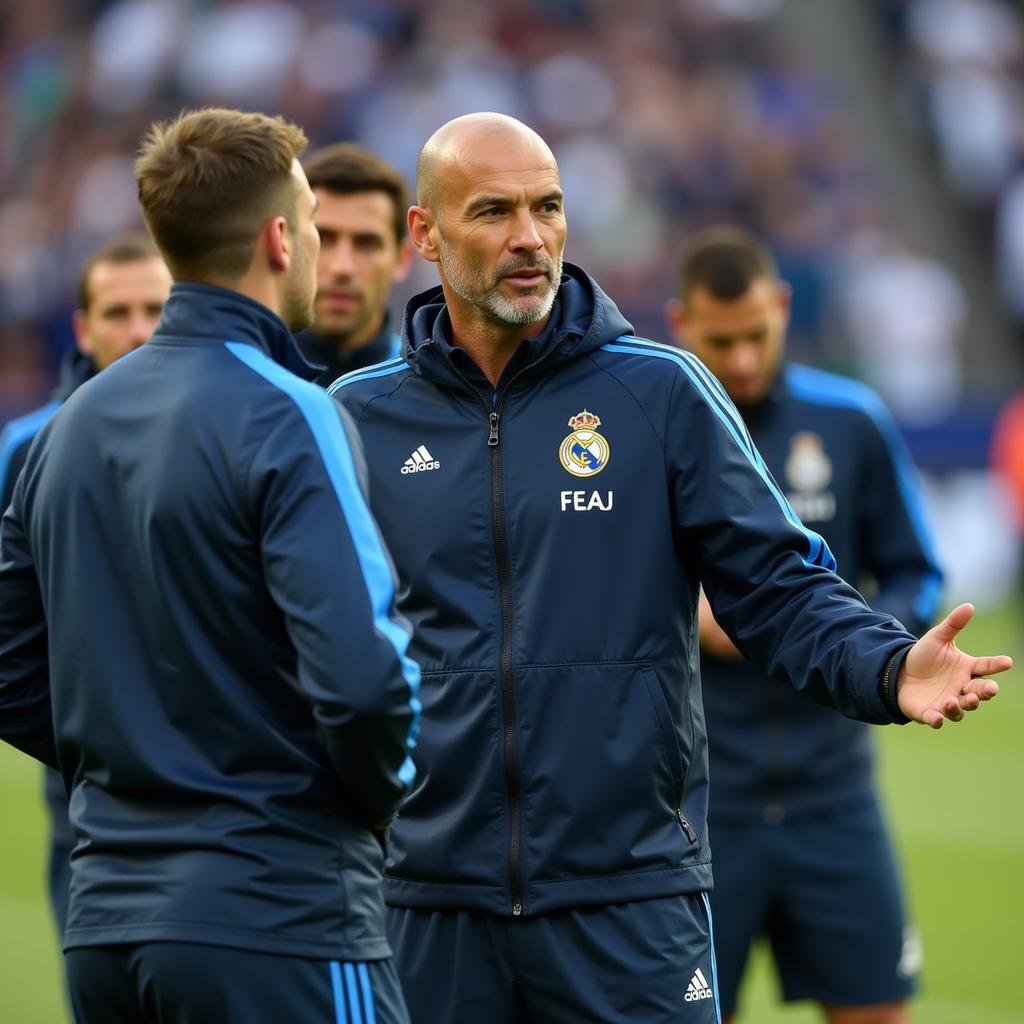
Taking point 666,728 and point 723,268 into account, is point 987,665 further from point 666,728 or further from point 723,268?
point 723,268

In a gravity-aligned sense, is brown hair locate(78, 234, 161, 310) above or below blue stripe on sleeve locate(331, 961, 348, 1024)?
above

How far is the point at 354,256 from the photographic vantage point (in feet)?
18.2

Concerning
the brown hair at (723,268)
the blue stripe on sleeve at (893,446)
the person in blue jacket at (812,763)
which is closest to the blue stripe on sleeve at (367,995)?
the person in blue jacket at (812,763)

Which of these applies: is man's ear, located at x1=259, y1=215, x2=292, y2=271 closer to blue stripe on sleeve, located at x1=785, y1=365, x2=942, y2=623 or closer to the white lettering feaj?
the white lettering feaj

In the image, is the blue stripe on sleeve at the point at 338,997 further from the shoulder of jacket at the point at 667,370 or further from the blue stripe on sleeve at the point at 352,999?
the shoulder of jacket at the point at 667,370

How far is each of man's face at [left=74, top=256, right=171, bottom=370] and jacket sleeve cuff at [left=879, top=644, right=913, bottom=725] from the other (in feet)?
9.54

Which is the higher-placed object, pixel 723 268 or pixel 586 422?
pixel 723 268

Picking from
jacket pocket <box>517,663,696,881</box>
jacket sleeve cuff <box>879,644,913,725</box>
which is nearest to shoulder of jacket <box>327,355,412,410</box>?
jacket pocket <box>517,663,696,881</box>

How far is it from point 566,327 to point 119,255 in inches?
92.7

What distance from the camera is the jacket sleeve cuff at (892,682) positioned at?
3576 millimetres

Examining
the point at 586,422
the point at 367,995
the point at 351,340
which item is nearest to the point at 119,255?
the point at 351,340

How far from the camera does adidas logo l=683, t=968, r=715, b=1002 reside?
151 inches

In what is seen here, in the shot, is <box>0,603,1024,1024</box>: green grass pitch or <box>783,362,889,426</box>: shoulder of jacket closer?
<box>783,362,889,426</box>: shoulder of jacket

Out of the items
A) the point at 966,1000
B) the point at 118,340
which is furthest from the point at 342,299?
the point at 966,1000
